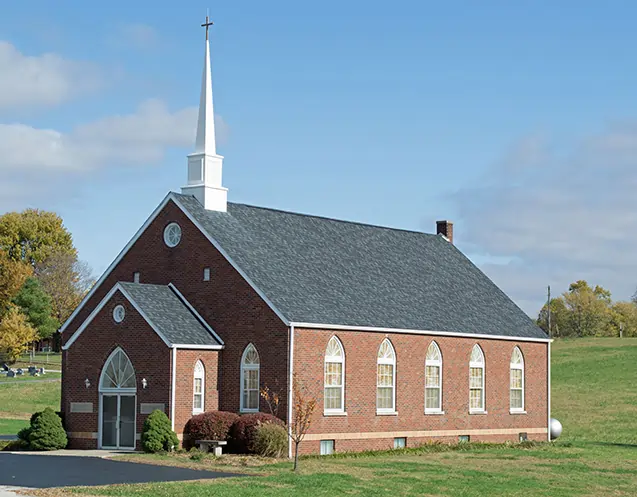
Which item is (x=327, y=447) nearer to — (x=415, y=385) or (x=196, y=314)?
(x=415, y=385)

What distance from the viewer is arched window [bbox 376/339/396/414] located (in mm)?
42469

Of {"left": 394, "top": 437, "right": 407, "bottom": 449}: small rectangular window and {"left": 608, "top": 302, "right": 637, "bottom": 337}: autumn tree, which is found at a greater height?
{"left": 608, "top": 302, "right": 637, "bottom": 337}: autumn tree

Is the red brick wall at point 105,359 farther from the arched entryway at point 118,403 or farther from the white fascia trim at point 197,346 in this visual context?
the white fascia trim at point 197,346

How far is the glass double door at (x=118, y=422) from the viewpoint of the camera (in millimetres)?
38719

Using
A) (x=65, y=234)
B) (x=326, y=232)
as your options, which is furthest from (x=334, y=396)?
(x=65, y=234)

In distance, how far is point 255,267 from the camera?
133 ft

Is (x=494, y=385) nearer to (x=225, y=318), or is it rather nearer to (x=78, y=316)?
(x=225, y=318)

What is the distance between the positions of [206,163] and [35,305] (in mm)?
60449

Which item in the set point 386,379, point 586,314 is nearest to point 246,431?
point 386,379

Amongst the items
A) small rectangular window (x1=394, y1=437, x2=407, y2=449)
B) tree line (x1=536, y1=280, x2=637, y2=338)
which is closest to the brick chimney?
small rectangular window (x1=394, y1=437, x2=407, y2=449)

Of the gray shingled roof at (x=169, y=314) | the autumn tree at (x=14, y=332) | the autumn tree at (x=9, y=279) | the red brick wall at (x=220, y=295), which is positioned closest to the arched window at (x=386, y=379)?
the red brick wall at (x=220, y=295)

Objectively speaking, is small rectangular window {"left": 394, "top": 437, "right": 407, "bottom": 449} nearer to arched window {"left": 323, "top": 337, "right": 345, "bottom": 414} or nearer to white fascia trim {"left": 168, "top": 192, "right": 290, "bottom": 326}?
arched window {"left": 323, "top": 337, "right": 345, "bottom": 414}

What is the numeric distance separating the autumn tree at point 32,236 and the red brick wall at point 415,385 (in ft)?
233

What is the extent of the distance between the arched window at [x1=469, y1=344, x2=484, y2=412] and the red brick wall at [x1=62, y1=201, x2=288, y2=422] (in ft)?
39.4
